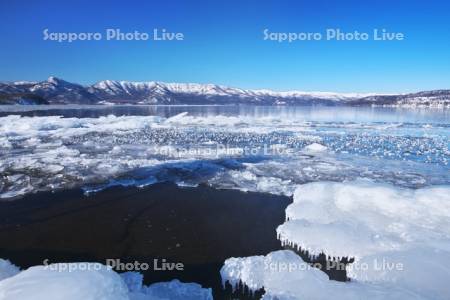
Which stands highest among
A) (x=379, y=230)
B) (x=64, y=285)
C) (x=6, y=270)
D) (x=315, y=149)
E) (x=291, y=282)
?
(x=315, y=149)

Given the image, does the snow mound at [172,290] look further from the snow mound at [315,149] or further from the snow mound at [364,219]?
the snow mound at [315,149]

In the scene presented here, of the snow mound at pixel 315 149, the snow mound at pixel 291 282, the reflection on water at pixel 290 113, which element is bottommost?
the snow mound at pixel 291 282

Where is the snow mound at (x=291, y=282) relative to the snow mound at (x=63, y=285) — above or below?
below

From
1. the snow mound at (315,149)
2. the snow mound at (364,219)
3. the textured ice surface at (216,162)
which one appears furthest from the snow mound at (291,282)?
the snow mound at (315,149)

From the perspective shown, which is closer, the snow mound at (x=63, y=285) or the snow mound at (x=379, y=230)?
the snow mound at (x=63, y=285)

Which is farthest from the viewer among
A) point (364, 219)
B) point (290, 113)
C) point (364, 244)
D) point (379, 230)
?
point (290, 113)

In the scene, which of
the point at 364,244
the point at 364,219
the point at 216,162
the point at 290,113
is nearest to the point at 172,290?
the point at 364,244

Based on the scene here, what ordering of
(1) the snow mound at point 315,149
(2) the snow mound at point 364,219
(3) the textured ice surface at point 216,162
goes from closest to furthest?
(2) the snow mound at point 364,219 < (3) the textured ice surface at point 216,162 < (1) the snow mound at point 315,149

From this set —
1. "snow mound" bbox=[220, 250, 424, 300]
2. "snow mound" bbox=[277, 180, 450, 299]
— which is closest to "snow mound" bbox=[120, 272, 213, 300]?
"snow mound" bbox=[220, 250, 424, 300]

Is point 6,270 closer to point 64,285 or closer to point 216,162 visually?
point 64,285

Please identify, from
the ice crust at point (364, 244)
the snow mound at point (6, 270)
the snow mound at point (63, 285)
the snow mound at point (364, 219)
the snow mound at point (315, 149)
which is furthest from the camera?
the snow mound at point (315, 149)
